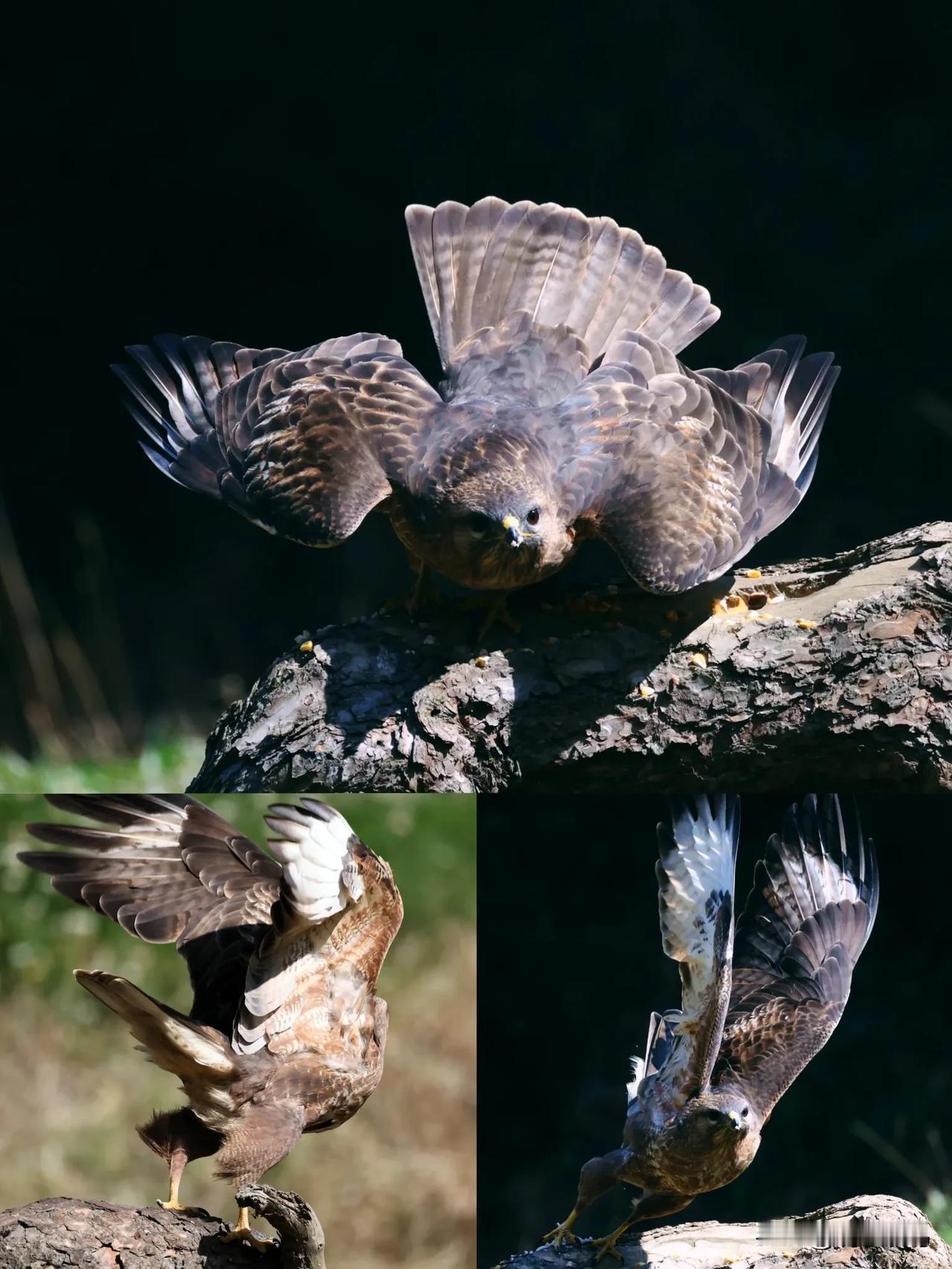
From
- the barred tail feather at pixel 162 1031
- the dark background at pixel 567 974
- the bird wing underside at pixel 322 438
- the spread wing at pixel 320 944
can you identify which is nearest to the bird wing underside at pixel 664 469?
the bird wing underside at pixel 322 438

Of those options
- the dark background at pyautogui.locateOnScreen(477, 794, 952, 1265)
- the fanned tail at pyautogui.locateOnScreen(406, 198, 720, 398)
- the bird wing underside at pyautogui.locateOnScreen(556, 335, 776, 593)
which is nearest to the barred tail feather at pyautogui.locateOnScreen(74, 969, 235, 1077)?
the dark background at pyautogui.locateOnScreen(477, 794, 952, 1265)

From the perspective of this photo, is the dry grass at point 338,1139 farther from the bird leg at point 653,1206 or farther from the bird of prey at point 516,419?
the bird of prey at point 516,419

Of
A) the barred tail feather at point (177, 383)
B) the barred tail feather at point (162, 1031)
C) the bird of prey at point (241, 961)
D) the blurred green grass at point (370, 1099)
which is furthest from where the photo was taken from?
the barred tail feather at point (177, 383)

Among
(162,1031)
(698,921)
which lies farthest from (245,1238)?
(698,921)

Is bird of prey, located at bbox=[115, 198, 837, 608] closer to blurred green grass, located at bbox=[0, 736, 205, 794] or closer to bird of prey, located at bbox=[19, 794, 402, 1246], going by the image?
bird of prey, located at bbox=[19, 794, 402, 1246]

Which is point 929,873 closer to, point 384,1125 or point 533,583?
point 533,583

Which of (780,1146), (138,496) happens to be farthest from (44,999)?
(138,496)

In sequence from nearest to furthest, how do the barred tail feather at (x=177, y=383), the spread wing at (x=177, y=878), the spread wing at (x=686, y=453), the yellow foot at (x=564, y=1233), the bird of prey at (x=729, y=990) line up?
the spread wing at (x=177, y=878), the bird of prey at (x=729, y=990), the yellow foot at (x=564, y=1233), the spread wing at (x=686, y=453), the barred tail feather at (x=177, y=383)
